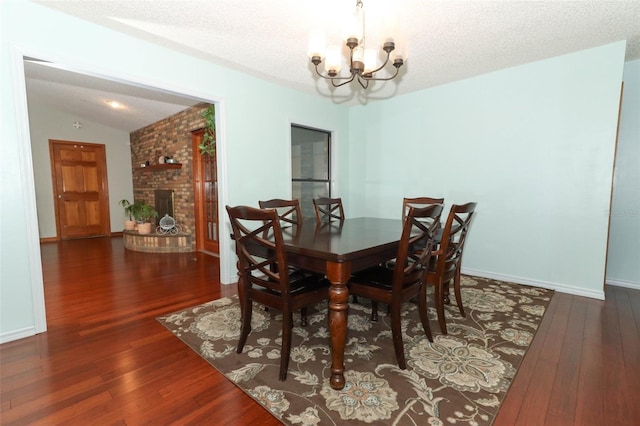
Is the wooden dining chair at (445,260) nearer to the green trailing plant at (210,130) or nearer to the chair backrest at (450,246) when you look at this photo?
the chair backrest at (450,246)

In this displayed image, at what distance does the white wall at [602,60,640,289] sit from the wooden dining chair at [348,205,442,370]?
2.76 m

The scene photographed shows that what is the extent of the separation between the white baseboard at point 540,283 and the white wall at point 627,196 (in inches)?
29.1

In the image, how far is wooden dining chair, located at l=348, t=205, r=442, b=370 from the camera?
5.46 ft

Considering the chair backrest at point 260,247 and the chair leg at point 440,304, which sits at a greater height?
the chair backrest at point 260,247

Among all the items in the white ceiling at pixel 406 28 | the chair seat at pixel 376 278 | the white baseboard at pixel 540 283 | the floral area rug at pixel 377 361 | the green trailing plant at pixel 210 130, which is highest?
the white ceiling at pixel 406 28

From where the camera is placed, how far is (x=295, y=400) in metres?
1.50

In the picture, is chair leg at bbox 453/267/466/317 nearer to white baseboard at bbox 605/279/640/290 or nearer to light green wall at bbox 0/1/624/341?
light green wall at bbox 0/1/624/341

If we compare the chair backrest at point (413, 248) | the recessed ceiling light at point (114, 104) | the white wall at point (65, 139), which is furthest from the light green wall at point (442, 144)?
the white wall at point (65, 139)

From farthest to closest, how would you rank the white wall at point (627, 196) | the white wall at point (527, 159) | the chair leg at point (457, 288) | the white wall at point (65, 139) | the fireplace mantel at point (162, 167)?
the white wall at point (65, 139)
the fireplace mantel at point (162, 167)
the white wall at point (627, 196)
the white wall at point (527, 159)
the chair leg at point (457, 288)

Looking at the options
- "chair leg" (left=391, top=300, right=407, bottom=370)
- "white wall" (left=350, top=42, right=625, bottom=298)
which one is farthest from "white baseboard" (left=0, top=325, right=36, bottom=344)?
"white wall" (left=350, top=42, right=625, bottom=298)

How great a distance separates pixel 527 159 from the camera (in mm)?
3203

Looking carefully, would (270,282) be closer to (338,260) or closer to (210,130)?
(338,260)

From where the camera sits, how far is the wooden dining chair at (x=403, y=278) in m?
1.67

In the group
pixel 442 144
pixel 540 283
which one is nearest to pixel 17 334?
pixel 442 144
